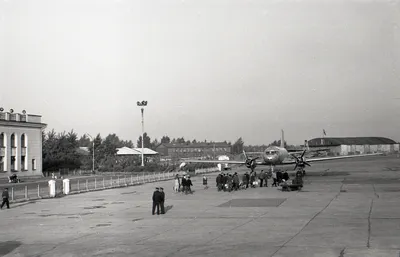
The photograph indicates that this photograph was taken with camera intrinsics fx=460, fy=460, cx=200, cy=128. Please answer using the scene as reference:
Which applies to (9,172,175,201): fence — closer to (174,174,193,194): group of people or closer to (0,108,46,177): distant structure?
(174,174,193,194): group of people

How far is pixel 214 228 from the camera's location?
62.7 ft

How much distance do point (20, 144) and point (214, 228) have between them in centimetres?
5713

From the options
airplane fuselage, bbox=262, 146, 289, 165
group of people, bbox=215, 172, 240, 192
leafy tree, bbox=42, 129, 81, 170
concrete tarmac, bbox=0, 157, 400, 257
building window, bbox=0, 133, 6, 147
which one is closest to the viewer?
concrete tarmac, bbox=0, 157, 400, 257

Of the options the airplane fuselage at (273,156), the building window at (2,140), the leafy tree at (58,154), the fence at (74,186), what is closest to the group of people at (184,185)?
the fence at (74,186)

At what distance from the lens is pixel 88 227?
67.0ft

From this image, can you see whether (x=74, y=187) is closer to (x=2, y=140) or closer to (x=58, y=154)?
(x=2, y=140)

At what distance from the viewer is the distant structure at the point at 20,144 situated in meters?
66.3

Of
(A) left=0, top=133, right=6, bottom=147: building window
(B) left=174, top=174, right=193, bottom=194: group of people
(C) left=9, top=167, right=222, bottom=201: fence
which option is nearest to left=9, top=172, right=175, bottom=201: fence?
Answer: (C) left=9, top=167, right=222, bottom=201: fence

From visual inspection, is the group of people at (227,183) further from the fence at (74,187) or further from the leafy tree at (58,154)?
the leafy tree at (58,154)

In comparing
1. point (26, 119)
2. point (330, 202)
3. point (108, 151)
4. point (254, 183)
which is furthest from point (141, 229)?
point (108, 151)

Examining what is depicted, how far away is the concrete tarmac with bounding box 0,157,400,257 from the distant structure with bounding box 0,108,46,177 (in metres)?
38.9

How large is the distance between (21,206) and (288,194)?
18.5 meters

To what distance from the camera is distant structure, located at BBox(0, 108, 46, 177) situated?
66312 millimetres

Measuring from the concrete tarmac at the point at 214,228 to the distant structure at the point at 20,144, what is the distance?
38908 millimetres
